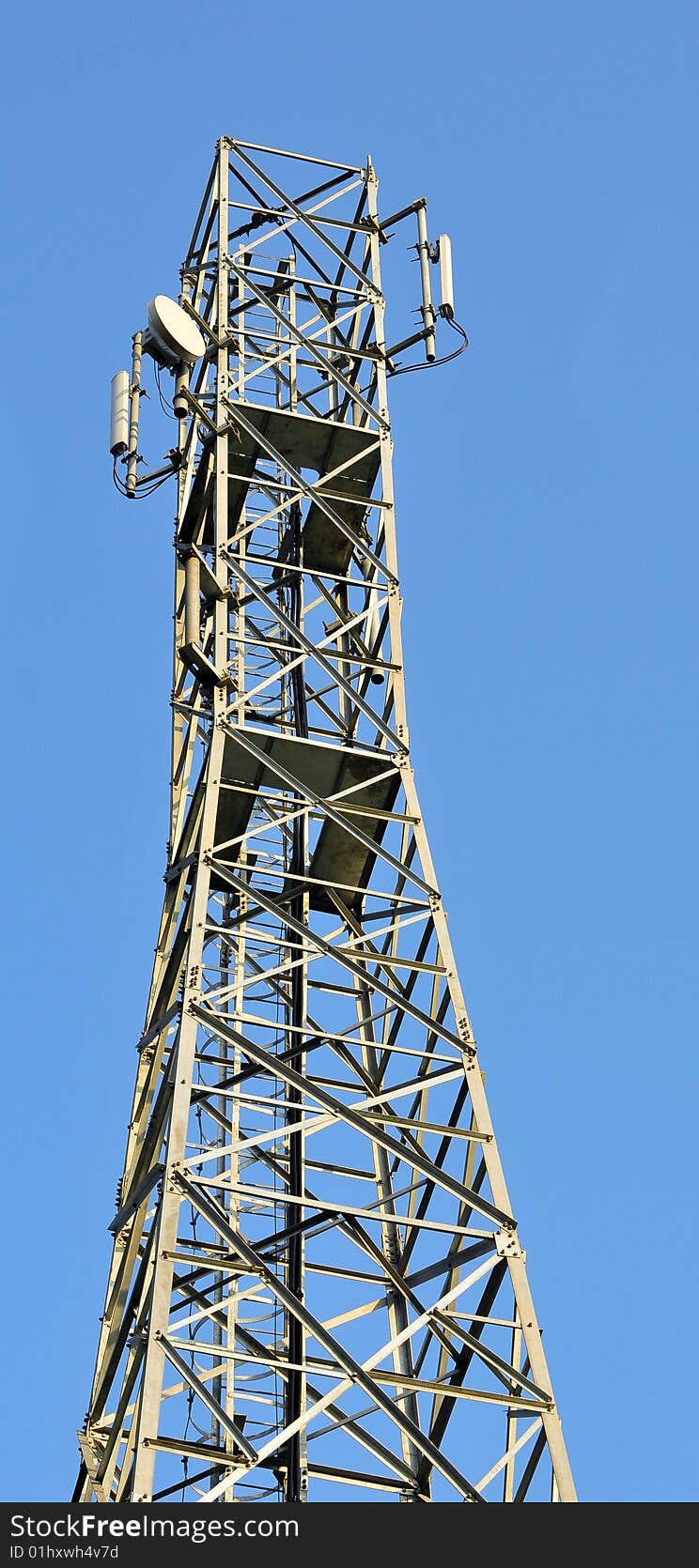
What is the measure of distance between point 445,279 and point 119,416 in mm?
4737

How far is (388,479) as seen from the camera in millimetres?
27281

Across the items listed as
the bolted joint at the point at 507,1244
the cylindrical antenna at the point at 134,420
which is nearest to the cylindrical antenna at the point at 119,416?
the cylindrical antenna at the point at 134,420

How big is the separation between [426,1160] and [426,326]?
1252cm

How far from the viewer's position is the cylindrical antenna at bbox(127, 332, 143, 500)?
2836 centimetres

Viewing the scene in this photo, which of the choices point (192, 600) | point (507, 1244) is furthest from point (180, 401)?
point (507, 1244)

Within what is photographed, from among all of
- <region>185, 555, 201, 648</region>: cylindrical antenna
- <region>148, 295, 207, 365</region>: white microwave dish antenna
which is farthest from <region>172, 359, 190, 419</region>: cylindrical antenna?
<region>185, 555, 201, 648</region>: cylindrical antenna

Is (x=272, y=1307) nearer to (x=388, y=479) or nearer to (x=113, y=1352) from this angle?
(x=113, y=1352)

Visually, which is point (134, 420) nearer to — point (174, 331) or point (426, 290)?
point (174, 331)

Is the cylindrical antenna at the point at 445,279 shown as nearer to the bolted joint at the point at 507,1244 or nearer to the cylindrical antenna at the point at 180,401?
the cylindrical antenna at the point at 180,401

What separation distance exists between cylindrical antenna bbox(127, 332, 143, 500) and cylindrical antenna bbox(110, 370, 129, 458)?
0.44 feet

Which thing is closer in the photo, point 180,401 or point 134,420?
point 180,401

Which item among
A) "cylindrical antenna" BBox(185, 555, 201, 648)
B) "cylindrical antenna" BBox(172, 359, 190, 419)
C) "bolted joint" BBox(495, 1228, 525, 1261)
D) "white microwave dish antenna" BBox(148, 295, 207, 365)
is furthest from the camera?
"white microwave dish antenna" BBox(148, 295, 207, 365)

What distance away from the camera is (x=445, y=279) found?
1123 inches

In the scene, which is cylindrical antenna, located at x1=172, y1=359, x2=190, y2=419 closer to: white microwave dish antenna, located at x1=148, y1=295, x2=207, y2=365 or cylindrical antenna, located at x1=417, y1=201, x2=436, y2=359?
white microwave dish antenna, located at x1=148, y1=295, x2=207, y2=365
